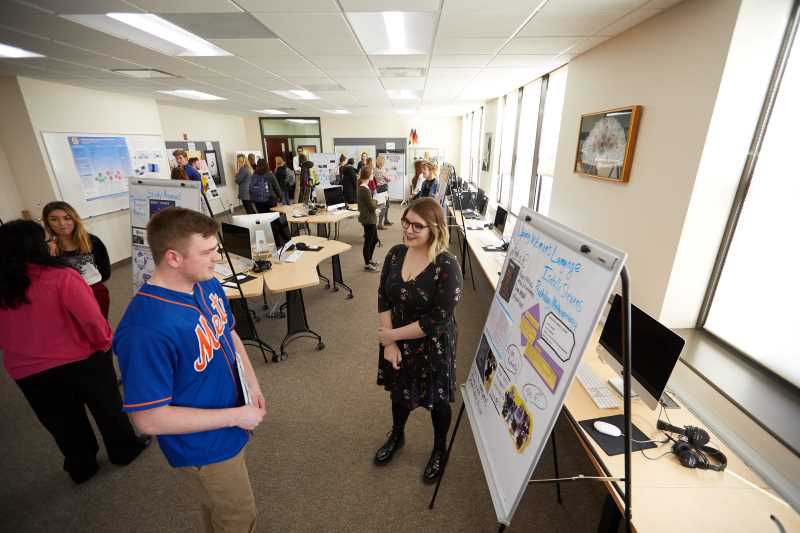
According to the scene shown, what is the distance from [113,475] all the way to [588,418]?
9.02 feet

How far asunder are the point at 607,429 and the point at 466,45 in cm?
308

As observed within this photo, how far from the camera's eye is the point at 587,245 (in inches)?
36.9

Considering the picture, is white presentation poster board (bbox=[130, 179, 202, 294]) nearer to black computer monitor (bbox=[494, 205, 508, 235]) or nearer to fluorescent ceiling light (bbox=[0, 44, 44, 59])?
fluorescent ceiling light (bbox=[0, 44, 44, 59])

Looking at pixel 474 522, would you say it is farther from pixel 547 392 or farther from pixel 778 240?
pixel 778 240

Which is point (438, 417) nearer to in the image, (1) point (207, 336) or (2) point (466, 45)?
(1) point (207, 336)

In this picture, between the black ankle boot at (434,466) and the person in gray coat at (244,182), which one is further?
the person in gray coat at (244,182)

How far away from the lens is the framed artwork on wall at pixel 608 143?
241 cm

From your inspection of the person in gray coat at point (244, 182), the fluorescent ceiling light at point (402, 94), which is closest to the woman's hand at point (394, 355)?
the fluorescent ceiling light at point (402, 94)

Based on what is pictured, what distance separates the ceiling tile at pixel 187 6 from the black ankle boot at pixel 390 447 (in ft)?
9.49

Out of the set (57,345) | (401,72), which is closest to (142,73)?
(401,72)

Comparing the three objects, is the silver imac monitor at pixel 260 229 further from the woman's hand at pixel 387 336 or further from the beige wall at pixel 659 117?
the beige wall at pixel 659 117

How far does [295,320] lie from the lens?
340 cm

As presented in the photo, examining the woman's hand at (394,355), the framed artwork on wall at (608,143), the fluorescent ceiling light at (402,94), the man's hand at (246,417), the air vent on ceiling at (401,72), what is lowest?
the woman's hand at (394,355)

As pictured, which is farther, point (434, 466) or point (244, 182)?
point (244, 182)
